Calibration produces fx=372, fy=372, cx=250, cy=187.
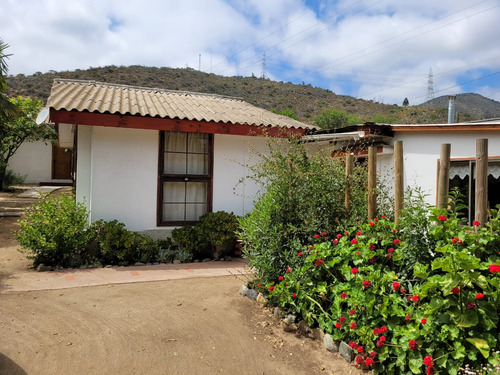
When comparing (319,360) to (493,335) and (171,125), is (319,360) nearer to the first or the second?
(493,335)

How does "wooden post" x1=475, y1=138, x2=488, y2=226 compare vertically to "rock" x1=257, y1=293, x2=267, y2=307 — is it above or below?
above

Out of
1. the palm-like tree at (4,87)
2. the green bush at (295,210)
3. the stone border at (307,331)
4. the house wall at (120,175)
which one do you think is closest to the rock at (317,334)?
the stone border at (307,331)

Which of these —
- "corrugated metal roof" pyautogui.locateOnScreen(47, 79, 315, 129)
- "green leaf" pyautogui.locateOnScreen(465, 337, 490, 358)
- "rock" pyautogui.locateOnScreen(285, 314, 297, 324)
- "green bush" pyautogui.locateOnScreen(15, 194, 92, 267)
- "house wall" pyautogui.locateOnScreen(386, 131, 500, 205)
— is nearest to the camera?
"green leaf" pyautogui.locateOnScreen(465, 337, 490, 358)

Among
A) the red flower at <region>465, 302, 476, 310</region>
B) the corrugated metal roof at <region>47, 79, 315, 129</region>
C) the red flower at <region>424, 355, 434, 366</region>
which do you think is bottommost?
the red flower at <region>424, 355, 434, 366</region>

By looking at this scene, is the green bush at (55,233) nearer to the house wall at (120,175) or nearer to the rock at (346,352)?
the house wall at (120,175)

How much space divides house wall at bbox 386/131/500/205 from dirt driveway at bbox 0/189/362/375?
4433 mm

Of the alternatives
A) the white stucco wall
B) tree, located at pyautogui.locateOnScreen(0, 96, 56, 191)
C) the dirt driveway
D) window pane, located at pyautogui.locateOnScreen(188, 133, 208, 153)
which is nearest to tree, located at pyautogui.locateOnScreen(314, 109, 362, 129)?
the white stucco wall

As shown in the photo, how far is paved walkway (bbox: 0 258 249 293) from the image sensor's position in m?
5.07

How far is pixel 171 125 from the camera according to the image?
6930 mm

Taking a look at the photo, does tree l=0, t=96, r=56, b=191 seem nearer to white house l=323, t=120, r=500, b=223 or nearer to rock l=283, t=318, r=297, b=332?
white house l=323, t=120, r=500, b=223

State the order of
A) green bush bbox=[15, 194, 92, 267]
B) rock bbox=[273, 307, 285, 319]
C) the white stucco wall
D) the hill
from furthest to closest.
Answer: the hill → the white stucco wall → green bush bbox=[15, 194, 92, 267] → rock bbox=[273, 307, 285, 319]

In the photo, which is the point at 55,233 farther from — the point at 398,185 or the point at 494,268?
the point at 494,268

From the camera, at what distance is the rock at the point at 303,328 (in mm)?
3761

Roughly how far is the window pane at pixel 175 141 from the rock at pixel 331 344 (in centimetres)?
498
